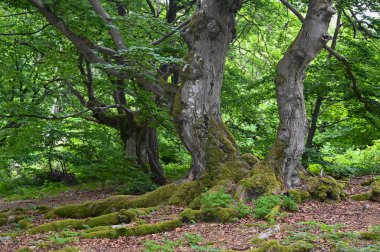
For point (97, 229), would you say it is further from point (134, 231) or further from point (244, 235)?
point (244, 235)

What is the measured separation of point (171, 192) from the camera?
26.3 feet

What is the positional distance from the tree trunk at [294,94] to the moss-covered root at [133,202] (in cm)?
159

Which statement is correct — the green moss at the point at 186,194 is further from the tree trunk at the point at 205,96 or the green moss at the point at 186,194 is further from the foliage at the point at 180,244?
the foliage at the point at 180,244

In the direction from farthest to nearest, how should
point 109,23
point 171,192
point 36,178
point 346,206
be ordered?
point 36,178 → point 109,23 → point 171,192 → point 346,206

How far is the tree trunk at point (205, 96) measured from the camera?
7980 mm

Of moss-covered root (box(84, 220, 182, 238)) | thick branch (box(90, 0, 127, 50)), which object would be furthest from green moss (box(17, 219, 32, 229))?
thick branch (box(90, 0, 127, 50))

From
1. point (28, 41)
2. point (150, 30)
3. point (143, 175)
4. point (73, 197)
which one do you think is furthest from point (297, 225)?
point (28, 41)

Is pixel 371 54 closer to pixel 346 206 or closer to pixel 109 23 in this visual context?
pixel 346 206

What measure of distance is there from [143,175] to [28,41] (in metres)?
4.96

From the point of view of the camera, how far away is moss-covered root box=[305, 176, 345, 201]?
756 cm

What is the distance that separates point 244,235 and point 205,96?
3.46 m

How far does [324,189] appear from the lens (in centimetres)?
760

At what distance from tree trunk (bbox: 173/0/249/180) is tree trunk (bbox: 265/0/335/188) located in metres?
0.81

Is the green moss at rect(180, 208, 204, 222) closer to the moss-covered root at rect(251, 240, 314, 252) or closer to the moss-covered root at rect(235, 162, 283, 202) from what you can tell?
the moss-covered root at rect(235, 162, 283, 202)
